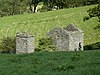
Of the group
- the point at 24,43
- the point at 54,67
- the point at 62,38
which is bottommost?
the point at 54,67

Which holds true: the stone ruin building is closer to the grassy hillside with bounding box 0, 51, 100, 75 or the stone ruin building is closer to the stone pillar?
the stone pillar

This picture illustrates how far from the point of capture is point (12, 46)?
1563 inches

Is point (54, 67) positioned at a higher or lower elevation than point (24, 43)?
lower

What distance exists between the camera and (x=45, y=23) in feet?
240

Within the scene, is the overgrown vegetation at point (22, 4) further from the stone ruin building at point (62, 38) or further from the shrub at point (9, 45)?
the stone ruin building at point (62, 38)

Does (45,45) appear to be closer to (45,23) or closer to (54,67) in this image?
(54,67)

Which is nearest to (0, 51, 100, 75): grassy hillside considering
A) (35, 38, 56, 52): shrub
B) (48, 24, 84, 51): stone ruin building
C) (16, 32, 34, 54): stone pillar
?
(16, 32, 34, 54): stone pillar

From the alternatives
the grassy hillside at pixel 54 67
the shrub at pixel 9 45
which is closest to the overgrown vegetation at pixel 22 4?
the shrub at pixel 9 45

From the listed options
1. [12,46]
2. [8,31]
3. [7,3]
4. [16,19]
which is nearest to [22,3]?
[7,3]

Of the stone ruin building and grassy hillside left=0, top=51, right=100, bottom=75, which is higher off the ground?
the stone ruin building

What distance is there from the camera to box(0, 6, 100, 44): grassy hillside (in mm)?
65525

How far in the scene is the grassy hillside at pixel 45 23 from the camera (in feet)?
215

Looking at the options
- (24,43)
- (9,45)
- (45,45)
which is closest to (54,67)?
(24,43)

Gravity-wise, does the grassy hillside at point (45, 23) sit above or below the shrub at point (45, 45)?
above
